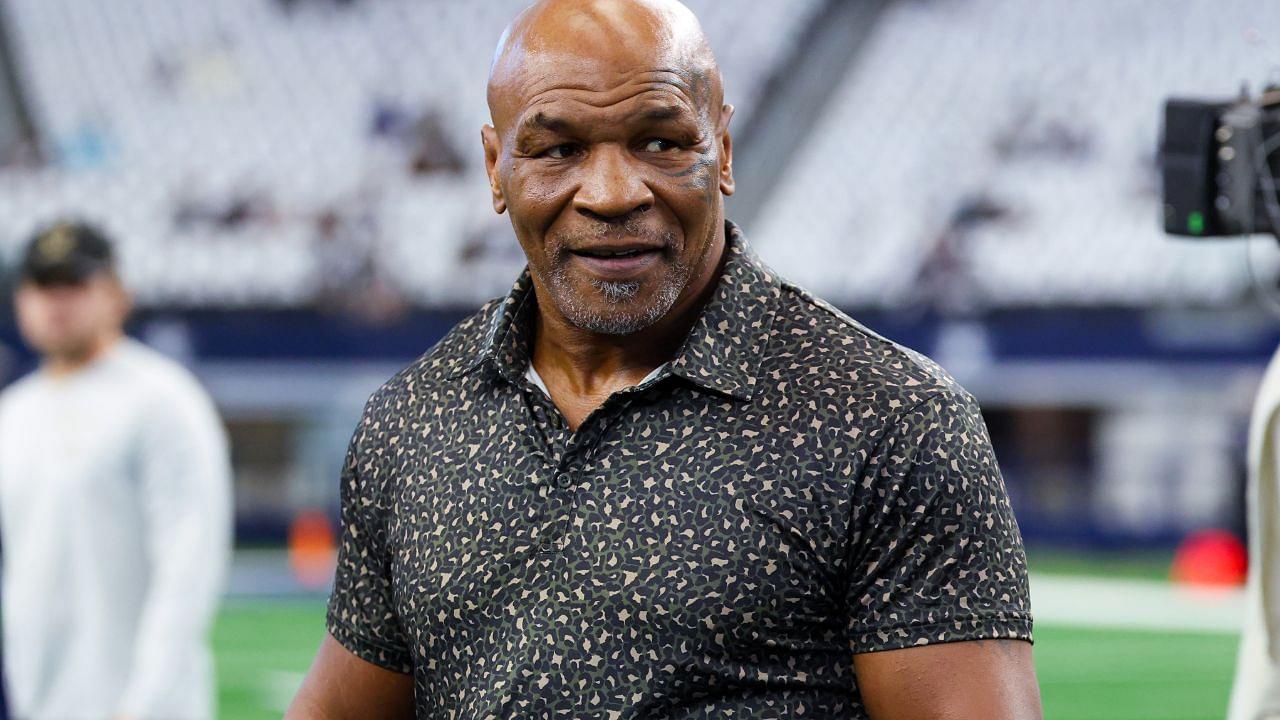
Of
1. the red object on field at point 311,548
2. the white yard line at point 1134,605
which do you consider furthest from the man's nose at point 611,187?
the red object on field at point 311,548

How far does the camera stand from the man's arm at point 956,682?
178cm

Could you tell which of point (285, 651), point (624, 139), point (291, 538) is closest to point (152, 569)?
point (624, 139)

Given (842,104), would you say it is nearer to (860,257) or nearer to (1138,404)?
(860,257)

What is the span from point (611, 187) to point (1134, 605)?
1104cm

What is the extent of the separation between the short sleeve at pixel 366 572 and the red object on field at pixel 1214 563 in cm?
1185

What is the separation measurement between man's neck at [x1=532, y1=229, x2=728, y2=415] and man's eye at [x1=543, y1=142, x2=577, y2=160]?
8.4 inches

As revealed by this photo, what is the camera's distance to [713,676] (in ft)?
6.07

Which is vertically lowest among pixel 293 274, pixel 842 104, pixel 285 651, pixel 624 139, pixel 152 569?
pixel 285 651

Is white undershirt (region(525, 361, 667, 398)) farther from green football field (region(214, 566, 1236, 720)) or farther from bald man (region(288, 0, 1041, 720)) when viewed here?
green football field (region(214, 566, 1236, 720))

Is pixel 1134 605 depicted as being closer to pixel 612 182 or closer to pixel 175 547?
pixel 175 547

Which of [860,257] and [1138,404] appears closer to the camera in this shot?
[1138,404]

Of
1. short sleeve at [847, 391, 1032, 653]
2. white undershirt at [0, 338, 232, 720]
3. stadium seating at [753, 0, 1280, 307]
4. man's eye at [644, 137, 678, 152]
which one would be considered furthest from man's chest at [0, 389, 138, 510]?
stadium seating at [753, 0, 1280, 307]

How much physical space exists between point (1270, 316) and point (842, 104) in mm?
4670

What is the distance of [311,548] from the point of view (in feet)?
46.7
